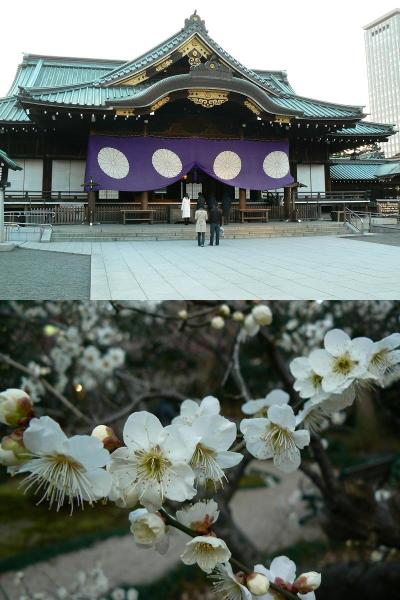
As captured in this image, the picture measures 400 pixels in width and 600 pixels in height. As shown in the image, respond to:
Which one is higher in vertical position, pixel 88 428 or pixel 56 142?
pixel 56 142

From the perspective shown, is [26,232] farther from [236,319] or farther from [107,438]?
[107,438]

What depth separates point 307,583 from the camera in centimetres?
94

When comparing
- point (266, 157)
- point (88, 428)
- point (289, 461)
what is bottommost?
point (88, 428)

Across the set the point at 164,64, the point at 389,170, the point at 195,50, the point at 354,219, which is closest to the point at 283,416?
the point at 354,219

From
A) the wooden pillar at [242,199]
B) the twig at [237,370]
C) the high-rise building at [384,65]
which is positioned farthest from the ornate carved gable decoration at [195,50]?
the high-rise building at [384,65]

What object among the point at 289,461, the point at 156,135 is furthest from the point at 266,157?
the point at 289,461

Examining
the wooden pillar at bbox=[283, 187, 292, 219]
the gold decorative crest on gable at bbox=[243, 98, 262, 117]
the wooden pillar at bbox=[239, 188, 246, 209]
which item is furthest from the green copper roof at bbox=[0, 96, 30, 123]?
the wooden pillar at bbox=[283, 187, 292, 219]

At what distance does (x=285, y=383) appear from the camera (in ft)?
5.95

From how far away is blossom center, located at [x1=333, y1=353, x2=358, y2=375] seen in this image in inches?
36.6

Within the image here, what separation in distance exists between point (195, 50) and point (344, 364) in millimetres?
14053

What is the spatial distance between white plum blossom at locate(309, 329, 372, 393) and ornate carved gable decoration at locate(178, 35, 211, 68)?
13.5 meters

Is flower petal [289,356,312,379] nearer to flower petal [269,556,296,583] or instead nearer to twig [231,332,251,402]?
flower petal [269,556,296,583]

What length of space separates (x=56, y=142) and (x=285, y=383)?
43.2 ft

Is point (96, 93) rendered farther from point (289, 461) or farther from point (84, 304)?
point (289, 461)
